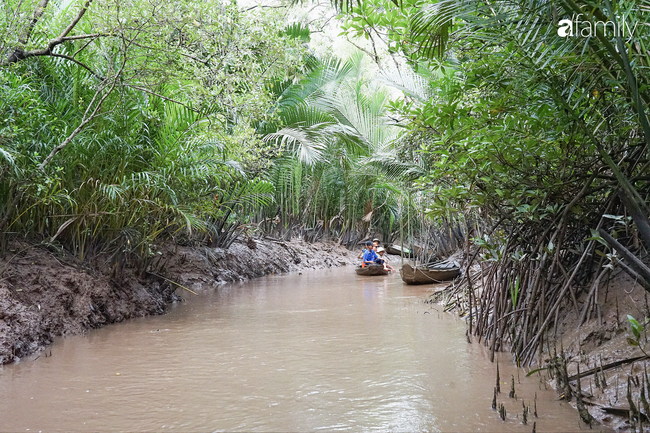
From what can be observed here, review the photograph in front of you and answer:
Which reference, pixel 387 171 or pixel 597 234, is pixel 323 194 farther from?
pixel 597 234

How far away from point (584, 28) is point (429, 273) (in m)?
8.00

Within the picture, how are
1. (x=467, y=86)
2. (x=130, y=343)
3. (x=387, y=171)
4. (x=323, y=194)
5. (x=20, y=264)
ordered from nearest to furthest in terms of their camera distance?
(x=467, y=86)
(x=130, y=343)
(x=20, y=264)
(x=387, y=171)
(x=323, y=194)

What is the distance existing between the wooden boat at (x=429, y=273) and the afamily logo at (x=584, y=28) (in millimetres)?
7750

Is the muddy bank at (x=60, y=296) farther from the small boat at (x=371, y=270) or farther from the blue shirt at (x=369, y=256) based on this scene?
A: the blue shirt at (x=369, y=256)

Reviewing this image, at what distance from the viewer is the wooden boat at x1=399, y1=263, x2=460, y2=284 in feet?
34.4

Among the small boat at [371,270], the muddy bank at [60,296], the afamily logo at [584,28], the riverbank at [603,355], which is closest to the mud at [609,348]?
the riverbank at [603,355]

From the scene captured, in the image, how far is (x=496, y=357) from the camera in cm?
456

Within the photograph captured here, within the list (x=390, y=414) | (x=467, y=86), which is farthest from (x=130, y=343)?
(x=467, y=86)

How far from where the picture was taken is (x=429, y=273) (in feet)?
34.5

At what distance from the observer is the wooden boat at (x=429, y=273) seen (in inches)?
413

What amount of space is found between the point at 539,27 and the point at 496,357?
9.34 feet

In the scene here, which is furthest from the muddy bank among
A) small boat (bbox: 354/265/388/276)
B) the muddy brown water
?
small boat (bbox: 354/265/388/276)

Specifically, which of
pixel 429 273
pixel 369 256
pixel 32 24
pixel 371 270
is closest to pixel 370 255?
pixel 369 256

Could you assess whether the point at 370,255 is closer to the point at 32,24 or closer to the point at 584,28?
the point at 32,24
